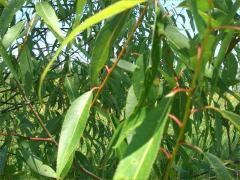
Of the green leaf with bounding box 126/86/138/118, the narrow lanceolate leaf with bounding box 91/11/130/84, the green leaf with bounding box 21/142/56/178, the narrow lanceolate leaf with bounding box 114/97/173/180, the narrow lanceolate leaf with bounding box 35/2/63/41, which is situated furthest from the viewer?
the green leaf with bounding box 21/142/56/178

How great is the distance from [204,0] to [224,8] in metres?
0.14

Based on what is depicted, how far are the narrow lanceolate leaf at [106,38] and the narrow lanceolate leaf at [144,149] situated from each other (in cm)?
13

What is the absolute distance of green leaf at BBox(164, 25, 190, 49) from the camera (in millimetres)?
692

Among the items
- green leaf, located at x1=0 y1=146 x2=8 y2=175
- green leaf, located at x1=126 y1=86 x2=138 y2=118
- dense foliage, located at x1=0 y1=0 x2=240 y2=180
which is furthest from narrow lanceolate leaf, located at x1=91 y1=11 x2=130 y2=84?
green leaf, located at x1=0 y1=146 x2=8 y2=175

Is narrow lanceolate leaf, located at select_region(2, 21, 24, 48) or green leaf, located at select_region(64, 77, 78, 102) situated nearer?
narrow lanceolate leaf, located at select_region(2, 21, 24, 48)

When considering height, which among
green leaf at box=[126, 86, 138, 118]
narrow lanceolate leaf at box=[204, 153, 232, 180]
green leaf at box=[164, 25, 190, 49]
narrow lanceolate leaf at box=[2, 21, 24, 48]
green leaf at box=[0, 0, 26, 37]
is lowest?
narrow lanceolate leaf at box=[204, 153, 232, 180]

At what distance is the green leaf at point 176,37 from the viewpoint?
2.27 feet

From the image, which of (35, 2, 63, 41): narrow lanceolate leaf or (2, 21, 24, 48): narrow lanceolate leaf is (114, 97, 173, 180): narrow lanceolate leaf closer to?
(35, 2, 63, 41): narrow lanceolate leaf

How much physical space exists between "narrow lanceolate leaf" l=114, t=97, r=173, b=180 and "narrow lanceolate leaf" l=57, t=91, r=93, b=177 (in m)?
0.16

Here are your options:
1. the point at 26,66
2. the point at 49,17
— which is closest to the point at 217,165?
the point at 49,17

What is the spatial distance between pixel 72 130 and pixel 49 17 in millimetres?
281

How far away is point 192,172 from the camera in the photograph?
146 centimetres

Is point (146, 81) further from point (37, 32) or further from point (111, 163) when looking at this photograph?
point (37, 32)

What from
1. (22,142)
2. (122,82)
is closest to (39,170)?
(22,142)
